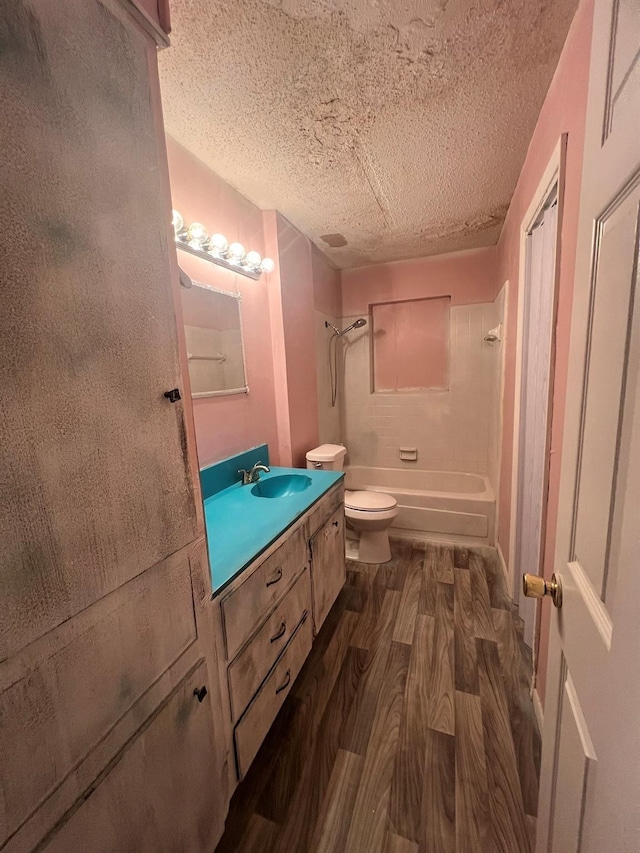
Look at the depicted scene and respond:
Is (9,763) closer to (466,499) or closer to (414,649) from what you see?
(414,649)

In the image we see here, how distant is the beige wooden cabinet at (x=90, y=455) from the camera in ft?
1.59

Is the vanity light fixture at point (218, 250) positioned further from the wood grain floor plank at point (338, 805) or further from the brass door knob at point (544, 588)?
the wood grain floor plank at point (338, 805)

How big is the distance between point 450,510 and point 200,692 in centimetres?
227

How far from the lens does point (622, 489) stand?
1.52 feet

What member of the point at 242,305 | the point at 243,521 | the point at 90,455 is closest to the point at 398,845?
the point at 243,521

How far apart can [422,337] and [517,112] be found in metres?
1.93

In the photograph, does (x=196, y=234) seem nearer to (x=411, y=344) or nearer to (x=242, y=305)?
(x=242, y=305)

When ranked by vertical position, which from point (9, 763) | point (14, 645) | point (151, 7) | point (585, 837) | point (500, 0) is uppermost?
point (500, 0)

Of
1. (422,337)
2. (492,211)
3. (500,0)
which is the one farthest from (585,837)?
(422,337)

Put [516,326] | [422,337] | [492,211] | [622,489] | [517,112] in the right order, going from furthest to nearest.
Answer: [422,337]
[492,211]
[516,326]
[517,112]
[622,489]

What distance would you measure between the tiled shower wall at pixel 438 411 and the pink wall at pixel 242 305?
1432mm

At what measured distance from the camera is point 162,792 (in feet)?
2.40

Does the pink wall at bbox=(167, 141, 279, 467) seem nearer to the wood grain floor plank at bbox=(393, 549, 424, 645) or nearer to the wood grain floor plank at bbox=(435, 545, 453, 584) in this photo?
the wood grain floor plank at bbox=(393, 549, 424, 645)

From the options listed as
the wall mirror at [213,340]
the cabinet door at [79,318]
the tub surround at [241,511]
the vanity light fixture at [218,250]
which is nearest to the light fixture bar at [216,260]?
the vanity light fixture at [218,250]
